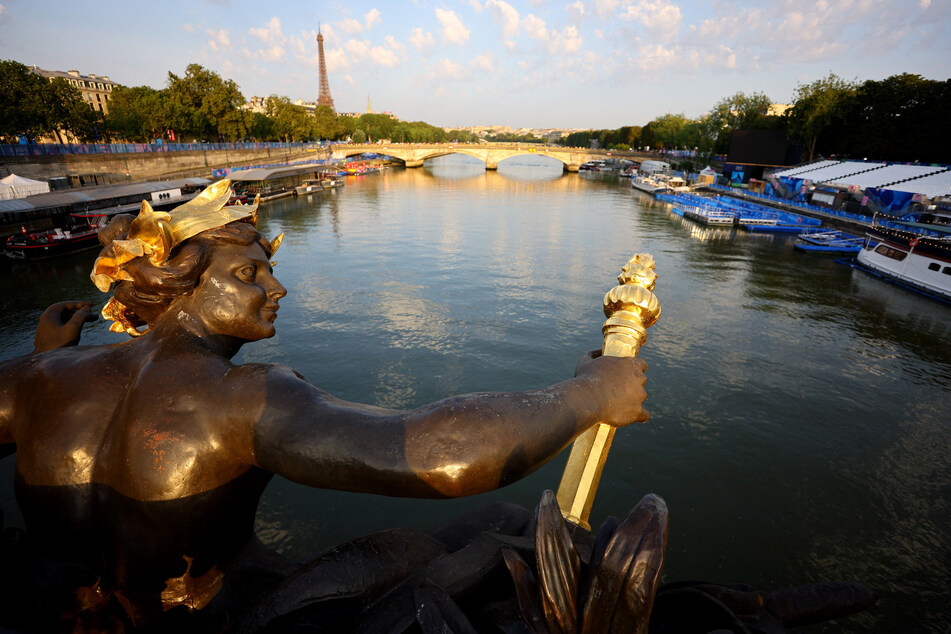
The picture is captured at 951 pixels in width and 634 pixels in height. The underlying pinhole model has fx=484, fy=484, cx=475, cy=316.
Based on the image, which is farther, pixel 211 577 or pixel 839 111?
pixel 839 111

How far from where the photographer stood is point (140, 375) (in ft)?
5.65

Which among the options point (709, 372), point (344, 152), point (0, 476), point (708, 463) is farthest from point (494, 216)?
point (344, 152)

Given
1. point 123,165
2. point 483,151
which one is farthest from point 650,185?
point 123,165

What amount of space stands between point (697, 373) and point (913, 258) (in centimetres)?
1719

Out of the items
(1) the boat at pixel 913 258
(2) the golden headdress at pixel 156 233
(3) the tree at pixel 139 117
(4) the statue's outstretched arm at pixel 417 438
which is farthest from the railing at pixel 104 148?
(1) the boat at pixel 913 258

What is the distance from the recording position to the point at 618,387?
1679mm

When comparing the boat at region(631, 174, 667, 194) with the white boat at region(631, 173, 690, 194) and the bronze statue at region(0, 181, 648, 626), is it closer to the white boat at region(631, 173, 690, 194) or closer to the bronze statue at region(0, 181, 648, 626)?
the white boat at region(631, 173, 690, 194)

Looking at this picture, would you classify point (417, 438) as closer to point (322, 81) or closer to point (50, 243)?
point (50, 243)

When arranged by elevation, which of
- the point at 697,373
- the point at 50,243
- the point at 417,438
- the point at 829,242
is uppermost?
the point at 417,438

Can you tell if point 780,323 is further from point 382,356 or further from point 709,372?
point 382,356

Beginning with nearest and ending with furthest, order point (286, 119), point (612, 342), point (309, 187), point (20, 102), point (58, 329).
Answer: point (612, 342) < point (58, 329) < point (20, 102) < point (309, 187) < point (286, 119)

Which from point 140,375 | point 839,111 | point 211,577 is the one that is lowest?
point 211,577

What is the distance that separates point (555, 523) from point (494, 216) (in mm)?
39707

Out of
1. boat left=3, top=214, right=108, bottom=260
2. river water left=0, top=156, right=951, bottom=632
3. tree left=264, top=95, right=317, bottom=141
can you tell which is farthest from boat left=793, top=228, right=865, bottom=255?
tree left=264, top=95, right=317, bottom=141
